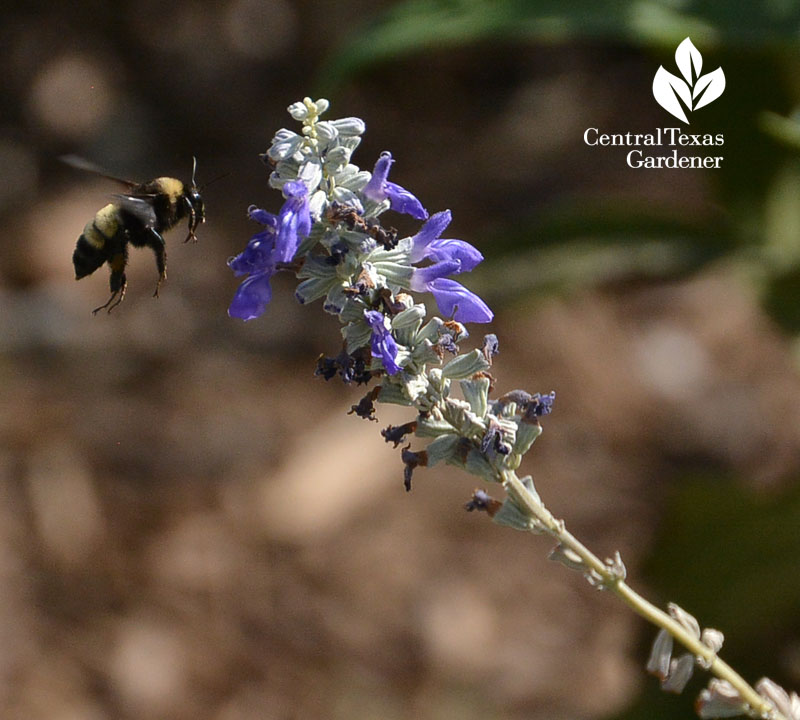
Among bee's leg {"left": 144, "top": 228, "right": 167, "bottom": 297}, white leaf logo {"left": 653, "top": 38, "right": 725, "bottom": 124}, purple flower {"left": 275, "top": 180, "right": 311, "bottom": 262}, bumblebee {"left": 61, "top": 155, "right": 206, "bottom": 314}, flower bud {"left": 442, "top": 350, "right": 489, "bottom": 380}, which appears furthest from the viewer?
white leaf logo {"left": 653, "top": 38, "right": 725, "bottom": 124}

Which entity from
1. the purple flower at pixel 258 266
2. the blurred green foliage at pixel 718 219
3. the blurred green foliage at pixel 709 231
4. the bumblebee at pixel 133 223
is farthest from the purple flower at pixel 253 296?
the blurred green foliage at pixel 718 219

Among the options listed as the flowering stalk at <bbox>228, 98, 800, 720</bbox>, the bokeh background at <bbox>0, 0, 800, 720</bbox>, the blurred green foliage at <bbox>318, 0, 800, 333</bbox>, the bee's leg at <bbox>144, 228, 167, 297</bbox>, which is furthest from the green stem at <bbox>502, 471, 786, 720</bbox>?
the blurred green foliage at <bbox>318, 0, 800, 333</bbox>

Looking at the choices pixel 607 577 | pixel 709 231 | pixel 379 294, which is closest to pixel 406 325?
pixel 379 294

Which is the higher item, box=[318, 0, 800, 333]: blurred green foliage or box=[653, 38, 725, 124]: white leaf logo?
box=[653, 38, 725, 124]: white leaf logo

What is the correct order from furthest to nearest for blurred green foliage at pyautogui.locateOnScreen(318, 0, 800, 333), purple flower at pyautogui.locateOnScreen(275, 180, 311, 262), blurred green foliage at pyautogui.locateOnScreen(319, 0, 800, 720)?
blurred green foliage at pyautogui.locateOnScreen(318, 0, 800, 333) → blurred green foliage at pyautogui.locateOnScreen(319, 0, 800, 720) → purple flower at pyautogui.locateOnScreen(275, 180, 311, 262)

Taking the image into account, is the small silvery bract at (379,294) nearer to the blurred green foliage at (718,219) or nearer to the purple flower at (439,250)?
the purple flower at (439,250)

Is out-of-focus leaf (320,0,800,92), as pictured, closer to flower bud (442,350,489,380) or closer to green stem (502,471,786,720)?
flower bud (442,350,489,380)

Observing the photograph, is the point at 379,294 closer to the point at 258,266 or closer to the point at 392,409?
the point at 258,266
